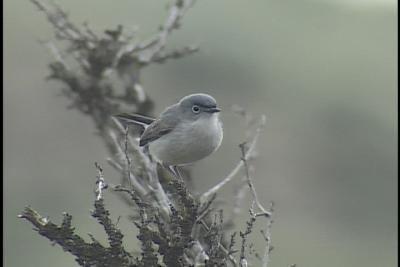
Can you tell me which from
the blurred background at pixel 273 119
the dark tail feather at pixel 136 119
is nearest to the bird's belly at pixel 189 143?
the dark tail feather at pixel 136 119

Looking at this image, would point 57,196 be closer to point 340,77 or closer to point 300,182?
point 300,182

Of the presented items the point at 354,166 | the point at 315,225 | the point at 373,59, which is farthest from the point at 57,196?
the point at 373,59

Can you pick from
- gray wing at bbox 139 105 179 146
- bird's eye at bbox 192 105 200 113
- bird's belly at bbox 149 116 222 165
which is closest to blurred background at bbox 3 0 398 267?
gray wing at bbox 139 105 179 146

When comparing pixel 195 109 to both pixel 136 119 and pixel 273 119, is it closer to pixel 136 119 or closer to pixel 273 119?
pixel 136 119

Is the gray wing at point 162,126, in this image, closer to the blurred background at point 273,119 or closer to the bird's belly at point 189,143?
the bird's belly at point 189,143

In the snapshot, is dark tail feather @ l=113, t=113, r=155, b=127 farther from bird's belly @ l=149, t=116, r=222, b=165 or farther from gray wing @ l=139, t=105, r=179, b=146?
bird's belly @ l=149, t=116, r=222, b=165

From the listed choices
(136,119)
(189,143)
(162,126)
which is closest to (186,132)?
(189,143)
